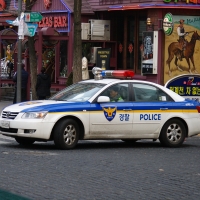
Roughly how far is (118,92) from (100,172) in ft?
13.5

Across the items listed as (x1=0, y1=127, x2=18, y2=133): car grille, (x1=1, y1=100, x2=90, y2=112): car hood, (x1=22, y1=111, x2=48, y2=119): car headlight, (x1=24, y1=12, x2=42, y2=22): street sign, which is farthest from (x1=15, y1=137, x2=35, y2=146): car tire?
(x1=24, y1=12, x2=42, y2=22): street sign

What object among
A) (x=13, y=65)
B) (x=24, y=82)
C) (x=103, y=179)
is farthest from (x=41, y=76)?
(x=103, y=179)

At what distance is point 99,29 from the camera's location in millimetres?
29016

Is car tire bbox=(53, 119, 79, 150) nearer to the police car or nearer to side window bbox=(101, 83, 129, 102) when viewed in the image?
the police car

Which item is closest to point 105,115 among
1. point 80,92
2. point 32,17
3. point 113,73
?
point 80,92

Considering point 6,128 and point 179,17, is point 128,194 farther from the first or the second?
point 179,17

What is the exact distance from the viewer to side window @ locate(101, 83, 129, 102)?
14508 mm

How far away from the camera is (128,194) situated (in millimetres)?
8875

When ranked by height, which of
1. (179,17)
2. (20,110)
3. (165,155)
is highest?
(179,17)

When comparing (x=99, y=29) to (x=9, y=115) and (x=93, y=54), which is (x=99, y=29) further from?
(x=9, y=115)

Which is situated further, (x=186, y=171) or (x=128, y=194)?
(x=186, y=171)

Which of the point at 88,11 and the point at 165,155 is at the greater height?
the point at 88,11

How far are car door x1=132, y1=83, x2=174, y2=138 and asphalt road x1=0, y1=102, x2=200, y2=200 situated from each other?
427mm

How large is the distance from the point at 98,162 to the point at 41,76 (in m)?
12.4
